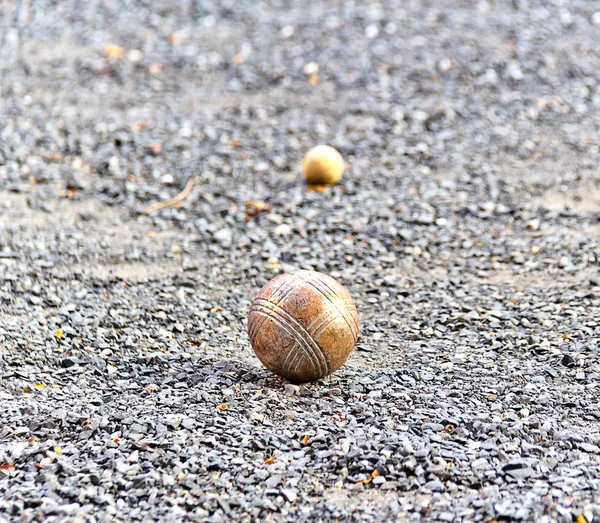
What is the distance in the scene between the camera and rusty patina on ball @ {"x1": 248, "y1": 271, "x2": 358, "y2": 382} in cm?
416

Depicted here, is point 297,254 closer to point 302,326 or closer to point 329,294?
point 329,294

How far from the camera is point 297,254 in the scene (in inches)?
246

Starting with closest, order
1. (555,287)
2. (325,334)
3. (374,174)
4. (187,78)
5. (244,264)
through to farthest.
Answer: (325,334), (555,287), (244,264), (374,174), (187,78)

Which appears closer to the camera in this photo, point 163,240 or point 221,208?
point 163,240

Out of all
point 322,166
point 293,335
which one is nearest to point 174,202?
point 322,166

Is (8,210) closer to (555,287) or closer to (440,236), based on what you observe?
(440,236)

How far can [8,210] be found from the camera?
672cm

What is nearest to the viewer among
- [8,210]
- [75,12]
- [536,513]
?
[536,513]

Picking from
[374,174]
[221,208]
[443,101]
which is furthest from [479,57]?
[221,208]

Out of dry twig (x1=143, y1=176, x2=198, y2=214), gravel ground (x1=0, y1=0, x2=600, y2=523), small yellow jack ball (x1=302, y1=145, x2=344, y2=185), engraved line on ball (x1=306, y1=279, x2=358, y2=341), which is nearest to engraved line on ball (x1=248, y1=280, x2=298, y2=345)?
engraved line on ball (x1=306, y1=279, x2=358, y2=341)

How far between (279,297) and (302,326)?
21cm

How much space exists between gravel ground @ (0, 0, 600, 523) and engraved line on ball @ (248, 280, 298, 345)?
34cm

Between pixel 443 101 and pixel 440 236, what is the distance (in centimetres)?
270

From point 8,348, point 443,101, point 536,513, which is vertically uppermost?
point 443,101
